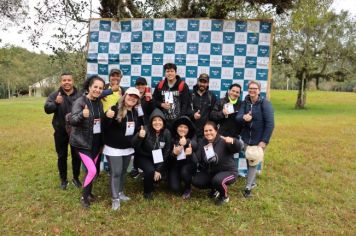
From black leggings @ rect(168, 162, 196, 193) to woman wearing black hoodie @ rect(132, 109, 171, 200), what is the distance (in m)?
0.26

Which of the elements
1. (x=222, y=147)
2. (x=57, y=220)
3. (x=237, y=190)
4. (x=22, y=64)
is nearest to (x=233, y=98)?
(x=222, y=147)

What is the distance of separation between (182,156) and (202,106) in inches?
38.3

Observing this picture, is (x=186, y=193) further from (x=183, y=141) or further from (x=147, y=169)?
(x=183, y=141)

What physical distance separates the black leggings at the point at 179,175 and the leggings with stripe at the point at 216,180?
0.11 metres

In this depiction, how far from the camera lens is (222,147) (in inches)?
212

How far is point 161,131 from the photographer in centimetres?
541

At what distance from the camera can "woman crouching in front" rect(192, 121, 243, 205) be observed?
17.3ft

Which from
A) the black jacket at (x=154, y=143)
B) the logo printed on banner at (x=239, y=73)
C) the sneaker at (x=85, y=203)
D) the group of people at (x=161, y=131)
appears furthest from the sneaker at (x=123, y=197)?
the logo printed on banner at (x=239, y=73)

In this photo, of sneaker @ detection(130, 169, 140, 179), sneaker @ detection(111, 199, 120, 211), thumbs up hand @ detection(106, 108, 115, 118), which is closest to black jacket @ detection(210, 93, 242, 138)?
thumbs up hand @ detection(106, 108, 115, 118)

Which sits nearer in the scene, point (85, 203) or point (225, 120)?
point (85, 203)

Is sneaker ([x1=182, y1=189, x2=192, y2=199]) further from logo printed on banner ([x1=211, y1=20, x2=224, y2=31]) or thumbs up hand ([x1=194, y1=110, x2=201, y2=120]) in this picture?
logo printed on banner ([x1=211, y1=20, x2=224, y2=31])

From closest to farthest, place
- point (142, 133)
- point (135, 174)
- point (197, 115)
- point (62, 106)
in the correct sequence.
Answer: point (142, 133) → point (62, 106) → point (197, 115) → point (135, 174)

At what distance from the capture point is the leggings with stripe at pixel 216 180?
5250 mm

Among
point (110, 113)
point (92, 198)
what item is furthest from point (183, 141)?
point (92, 198)
